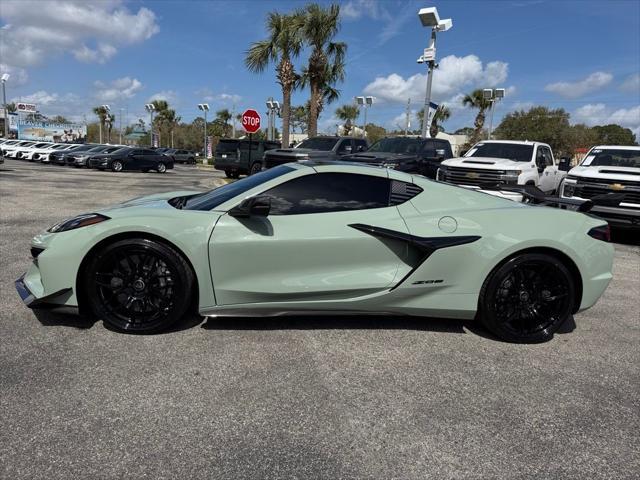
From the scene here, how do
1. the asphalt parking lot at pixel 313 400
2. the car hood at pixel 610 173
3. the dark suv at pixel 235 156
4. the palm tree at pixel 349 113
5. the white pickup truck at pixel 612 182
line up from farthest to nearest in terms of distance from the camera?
the palm tree at pixel 349 113 → the dark suv at pixel 235 156 → the car hood at pixel 610 173 → the white pickup truck at pixel 612 182 → the asphalt parking lot at pixel 313 400


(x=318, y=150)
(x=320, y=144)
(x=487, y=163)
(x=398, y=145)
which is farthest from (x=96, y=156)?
(x=487, y=163)

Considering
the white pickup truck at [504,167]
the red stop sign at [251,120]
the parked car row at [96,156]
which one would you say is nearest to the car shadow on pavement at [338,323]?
the white pickup truck at [504,167]

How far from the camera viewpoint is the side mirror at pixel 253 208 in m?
3.46

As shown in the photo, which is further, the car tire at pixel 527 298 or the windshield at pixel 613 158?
the windshield at pixel 613 158

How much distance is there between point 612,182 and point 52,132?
91584 millimetres

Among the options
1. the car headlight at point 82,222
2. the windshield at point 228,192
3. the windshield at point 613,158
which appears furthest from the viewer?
the windshield at point 613,158

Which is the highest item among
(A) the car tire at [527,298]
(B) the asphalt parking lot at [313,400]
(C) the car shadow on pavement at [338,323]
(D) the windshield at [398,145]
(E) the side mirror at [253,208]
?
(D) the windshield at [398,145]

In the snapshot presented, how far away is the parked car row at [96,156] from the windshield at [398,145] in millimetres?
17703

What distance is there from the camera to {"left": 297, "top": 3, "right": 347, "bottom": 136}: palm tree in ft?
69.5

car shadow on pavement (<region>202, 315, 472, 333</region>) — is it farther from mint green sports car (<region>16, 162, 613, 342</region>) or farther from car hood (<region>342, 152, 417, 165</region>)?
car hood (<region>342, 152, 417, 165</region>)

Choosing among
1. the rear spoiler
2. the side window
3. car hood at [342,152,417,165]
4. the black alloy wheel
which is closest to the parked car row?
the black alloy wheel

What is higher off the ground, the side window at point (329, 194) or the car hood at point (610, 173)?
the car hood at point (610, 173)

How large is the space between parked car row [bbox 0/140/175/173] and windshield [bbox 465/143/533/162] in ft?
67.6

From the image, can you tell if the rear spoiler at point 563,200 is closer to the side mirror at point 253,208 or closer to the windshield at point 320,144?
the side mirror at point 253,208
